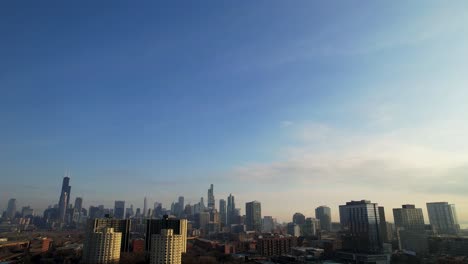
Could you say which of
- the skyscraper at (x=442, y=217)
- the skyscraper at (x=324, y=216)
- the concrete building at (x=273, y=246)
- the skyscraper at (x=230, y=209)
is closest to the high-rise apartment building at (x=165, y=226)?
the concrete building at (x=273, y=246)

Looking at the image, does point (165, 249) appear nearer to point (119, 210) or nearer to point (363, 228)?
point (363, 228)

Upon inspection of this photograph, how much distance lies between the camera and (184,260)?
152ft

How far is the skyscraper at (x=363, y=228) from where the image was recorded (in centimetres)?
6719

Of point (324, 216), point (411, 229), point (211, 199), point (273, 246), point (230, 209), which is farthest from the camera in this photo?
point (230, 209)

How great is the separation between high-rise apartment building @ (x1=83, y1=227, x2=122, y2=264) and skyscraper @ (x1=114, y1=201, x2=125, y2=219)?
132639mm

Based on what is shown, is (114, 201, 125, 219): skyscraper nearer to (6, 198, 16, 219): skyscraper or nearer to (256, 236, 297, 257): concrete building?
(6, 198, 16, 219): skyscraper

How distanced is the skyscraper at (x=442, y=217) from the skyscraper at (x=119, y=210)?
5496 inches

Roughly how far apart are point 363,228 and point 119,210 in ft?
467

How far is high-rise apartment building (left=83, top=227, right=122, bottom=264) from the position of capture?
41.8 metres

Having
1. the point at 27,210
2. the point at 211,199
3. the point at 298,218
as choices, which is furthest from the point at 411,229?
the point at 27,210

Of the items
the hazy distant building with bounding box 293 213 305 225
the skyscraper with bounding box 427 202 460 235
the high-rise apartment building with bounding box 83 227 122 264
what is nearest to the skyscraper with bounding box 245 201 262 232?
the hazy distant building with bounding box 293 213 305 225

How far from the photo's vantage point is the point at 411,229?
262ft

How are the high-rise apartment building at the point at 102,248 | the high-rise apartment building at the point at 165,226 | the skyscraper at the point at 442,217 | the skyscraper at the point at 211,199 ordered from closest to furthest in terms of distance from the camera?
the high-rise apartment building at the point at 102,248
the high-rise apartment building at the point at 165,226
the skyscraper at the point at 442,217
the skyscraper at the point at 211,199

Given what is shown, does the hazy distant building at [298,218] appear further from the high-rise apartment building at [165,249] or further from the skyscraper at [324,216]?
the high-rise apartment building at [165,249]
